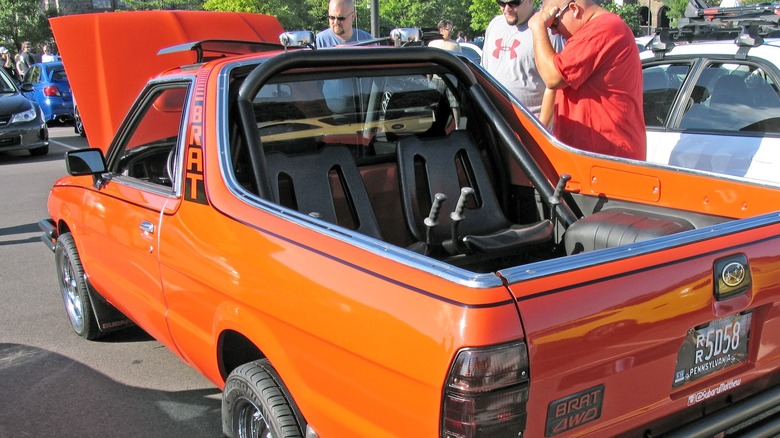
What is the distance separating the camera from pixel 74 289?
180 inches

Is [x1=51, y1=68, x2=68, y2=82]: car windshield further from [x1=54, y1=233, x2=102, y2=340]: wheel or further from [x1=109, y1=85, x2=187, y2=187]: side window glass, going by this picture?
[x1=109, y1=85, x2=187, y2=187]: side window glass

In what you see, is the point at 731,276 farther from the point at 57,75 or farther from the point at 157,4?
the point at 157,4

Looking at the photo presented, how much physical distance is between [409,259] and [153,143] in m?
2.75

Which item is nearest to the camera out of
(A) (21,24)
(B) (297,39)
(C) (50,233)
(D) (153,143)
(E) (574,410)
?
(E) (574,410)

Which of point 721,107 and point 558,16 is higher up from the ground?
point 558,16

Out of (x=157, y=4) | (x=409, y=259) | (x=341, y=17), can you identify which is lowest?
(x=409, y=259)

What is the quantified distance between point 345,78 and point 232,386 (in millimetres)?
1664

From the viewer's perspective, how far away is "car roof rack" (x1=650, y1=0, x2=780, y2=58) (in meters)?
4.95

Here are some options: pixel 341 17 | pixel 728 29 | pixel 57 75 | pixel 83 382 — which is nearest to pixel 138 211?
pixel 83 382

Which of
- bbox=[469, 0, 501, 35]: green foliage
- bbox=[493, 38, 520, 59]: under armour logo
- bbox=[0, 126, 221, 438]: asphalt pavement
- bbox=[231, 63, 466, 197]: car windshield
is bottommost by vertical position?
bbox=[0, 126, 221, 438]: asphalt pavement

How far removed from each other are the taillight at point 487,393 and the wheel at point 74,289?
3180mm

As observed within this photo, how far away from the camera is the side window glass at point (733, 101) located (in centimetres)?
484

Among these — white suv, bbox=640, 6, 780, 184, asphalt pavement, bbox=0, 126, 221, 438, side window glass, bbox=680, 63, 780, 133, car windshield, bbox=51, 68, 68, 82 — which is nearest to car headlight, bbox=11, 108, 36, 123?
car windshield, bbox=51, 68, 68, 82

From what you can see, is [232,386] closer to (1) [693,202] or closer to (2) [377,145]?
(2) [377,145]
